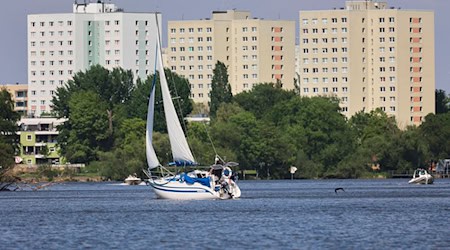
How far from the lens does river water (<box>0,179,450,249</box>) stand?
174ft

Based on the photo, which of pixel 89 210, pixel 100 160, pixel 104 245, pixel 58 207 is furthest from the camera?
pixel 100 160

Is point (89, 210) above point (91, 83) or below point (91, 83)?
below

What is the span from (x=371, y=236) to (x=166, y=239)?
7.89 m

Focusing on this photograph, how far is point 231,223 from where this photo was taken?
212 ft

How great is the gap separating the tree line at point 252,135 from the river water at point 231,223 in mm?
68397

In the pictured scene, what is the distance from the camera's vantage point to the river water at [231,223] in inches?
2087

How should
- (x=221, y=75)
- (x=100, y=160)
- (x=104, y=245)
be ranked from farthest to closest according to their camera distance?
(x=221, y=75) → (x=100, y=160) → (x=104, y=245)

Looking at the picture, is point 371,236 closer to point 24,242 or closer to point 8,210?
point 24,242

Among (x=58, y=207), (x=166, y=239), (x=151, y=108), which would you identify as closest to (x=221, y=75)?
(x=151, y=108)

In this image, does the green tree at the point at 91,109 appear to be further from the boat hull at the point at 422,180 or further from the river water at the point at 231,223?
the river water at the point at 231,223

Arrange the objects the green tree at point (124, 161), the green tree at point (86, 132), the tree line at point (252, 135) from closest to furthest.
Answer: the green tree at point (124, 161), the tree line at point (252, 135), the green tree at point (86, 132)

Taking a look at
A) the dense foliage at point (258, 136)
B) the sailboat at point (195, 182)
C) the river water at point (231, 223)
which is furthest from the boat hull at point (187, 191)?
the dense foliage at point (258, 136)

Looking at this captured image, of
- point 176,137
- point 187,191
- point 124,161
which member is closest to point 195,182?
point 187,191

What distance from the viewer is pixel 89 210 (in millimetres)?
79938
